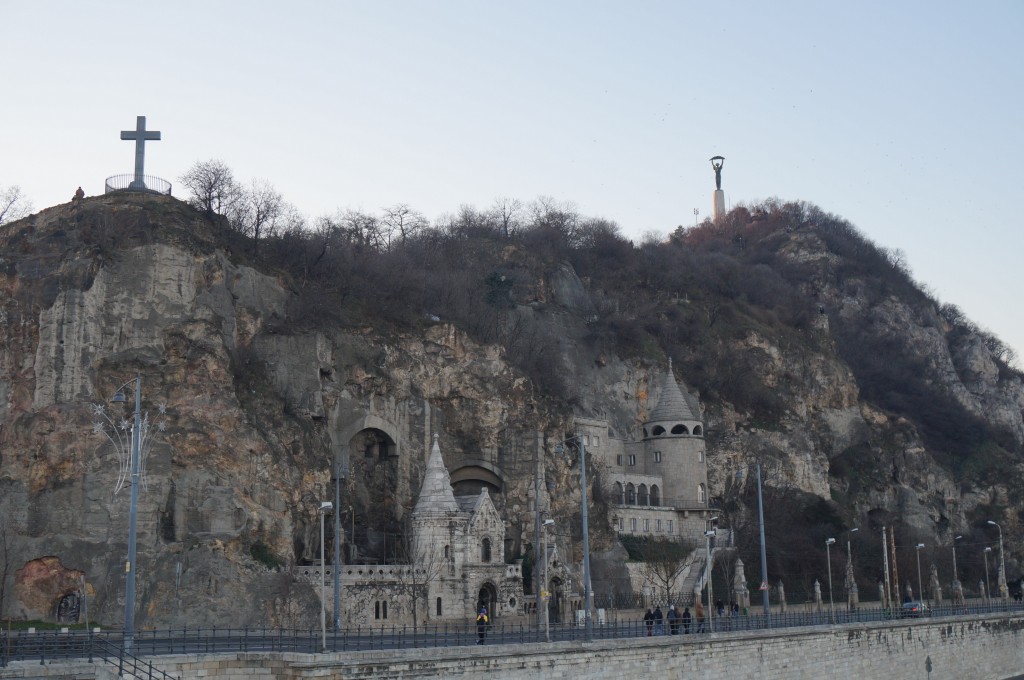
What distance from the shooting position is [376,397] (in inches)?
2549

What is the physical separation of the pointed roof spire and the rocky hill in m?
3.40

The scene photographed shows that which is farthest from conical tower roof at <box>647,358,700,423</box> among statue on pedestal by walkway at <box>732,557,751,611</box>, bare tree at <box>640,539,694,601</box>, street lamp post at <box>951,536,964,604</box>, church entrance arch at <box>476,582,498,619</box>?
church entrance arch at <box>476,582,498,619</box>

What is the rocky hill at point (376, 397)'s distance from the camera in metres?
51.4

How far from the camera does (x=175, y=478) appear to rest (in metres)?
52.1

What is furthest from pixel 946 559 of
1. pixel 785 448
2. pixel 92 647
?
pixel 92 647

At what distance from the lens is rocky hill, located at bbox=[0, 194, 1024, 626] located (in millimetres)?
51375

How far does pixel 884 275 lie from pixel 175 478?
102 meters

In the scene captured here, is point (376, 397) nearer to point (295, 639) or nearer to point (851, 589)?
point (295, 639)

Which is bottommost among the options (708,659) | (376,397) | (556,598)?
(708,659)

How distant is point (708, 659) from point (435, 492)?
20.7m

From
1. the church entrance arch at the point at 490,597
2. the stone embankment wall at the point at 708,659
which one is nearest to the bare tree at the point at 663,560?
the church entrance arch at the point at 490,597

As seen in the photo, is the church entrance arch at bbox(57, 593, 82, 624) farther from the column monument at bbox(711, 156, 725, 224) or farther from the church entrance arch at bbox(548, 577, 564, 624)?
the column monument at bbox(711, 156, 725, 224)

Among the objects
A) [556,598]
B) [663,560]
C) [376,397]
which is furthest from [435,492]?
[663,560]

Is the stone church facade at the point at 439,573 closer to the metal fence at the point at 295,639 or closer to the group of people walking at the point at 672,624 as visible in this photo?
the metal fence at the point at 295,639
